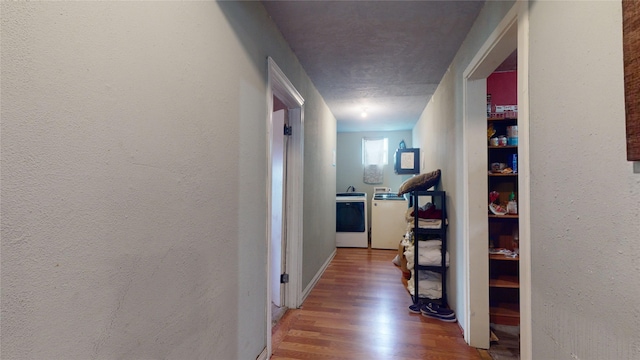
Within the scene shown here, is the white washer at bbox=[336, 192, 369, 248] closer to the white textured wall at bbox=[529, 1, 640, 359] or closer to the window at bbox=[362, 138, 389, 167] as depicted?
the window at bbox=[362, 138, 389, 167]

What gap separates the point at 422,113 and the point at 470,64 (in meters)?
2.33

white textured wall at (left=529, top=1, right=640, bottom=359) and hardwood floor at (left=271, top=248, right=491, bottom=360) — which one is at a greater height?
white textured wall at (left=529, top=1, right=640, bottom=359)

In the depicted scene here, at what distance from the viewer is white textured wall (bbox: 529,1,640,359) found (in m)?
0.70

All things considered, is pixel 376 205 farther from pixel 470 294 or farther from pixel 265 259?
pixel 265 259

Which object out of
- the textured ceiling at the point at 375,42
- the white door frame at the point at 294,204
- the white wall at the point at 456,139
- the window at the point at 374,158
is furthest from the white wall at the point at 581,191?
the window at the point at 374,158

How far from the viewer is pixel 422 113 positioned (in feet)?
13.6

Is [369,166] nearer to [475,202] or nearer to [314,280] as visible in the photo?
[314,280]

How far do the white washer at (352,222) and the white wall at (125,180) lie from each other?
3.50m

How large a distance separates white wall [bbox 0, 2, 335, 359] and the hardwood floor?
2.12 feet

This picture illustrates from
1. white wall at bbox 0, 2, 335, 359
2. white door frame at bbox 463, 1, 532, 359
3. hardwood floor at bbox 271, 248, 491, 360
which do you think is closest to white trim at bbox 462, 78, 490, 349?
white door frame at bbox 463, 1, 532, 359

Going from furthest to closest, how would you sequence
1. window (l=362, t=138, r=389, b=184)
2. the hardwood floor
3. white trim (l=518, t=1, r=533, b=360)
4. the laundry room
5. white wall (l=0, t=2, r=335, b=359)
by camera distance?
window (l=362, t=138, r=389, b=184)
the laundry room
the hardwood floor
white trim (l=518, t=1, r=533, b=360)
white wall (l=0, t=2, r=335, b=359)

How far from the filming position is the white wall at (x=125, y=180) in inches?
22.5

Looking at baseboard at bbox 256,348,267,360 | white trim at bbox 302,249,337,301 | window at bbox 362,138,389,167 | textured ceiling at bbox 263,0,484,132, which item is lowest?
white trim at bbox 302,249,337,301

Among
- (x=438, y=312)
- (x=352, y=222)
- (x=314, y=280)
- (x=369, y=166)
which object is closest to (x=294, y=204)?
(x=314, y=280)
